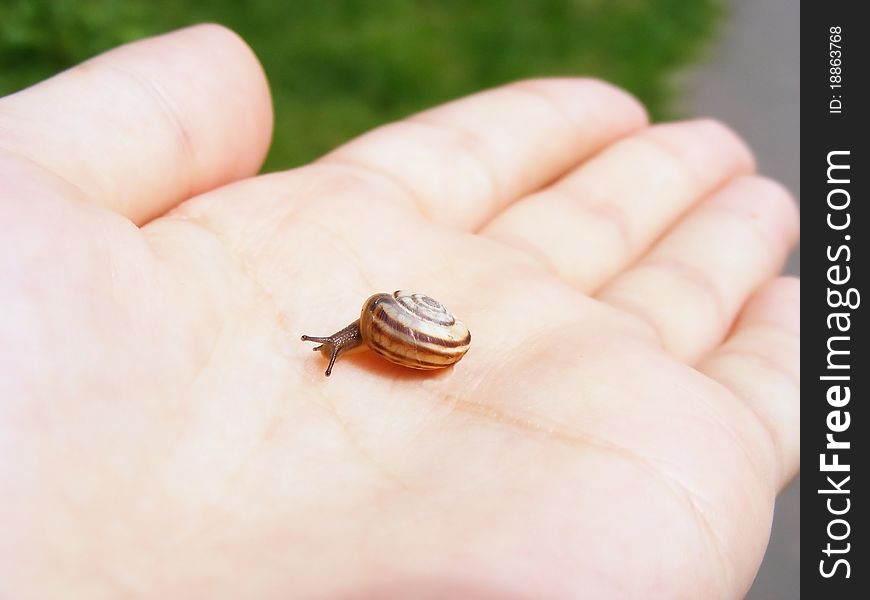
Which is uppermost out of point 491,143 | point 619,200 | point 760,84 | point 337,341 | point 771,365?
point 491,143

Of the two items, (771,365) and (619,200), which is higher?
(619,200)

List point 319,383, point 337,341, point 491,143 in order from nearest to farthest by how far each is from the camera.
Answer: point 319,383 < point 337,341 < point 491,143

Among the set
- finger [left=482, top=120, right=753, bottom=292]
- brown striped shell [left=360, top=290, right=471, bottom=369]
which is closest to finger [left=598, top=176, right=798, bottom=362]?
finger [left=482, top=120, right=753, bottom=292]

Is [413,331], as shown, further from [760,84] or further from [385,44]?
[760,84]

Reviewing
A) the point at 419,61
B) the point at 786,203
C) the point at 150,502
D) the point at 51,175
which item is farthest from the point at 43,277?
the point at 419,61

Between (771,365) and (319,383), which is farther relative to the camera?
(771,365)

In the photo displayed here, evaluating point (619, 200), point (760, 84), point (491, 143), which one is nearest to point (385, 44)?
point (491, 143)
